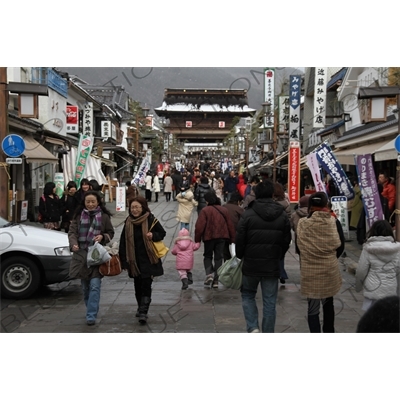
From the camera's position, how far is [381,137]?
51.7ft

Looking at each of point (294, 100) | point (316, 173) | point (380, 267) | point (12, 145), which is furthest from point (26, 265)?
point (294, 100)

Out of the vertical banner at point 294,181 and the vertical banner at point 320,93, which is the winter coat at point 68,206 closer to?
the vertical banner at point 294,181

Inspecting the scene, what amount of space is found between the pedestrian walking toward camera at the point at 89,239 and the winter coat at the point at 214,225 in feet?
7.14

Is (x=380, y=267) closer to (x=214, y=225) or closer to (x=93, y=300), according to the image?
(x=93, y=300)

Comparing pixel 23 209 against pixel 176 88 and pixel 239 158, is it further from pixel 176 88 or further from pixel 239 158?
pixel 176 88

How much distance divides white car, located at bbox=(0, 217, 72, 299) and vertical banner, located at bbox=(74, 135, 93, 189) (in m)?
10.7

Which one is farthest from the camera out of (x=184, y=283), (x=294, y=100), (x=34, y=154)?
(x=294, y=100)

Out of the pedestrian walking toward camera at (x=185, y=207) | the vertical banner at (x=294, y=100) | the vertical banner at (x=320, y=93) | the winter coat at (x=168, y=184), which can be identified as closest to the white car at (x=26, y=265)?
the pedestrian walking toward camera at (x=185, y=207)

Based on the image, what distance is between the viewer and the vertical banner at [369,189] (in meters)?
11.3

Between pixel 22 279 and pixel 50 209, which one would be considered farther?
pixel 50 209

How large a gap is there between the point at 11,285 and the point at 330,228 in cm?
488

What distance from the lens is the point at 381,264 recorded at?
5.80m

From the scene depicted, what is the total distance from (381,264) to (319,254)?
0.65 meters

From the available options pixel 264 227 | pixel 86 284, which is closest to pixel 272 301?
pixel 264 227
